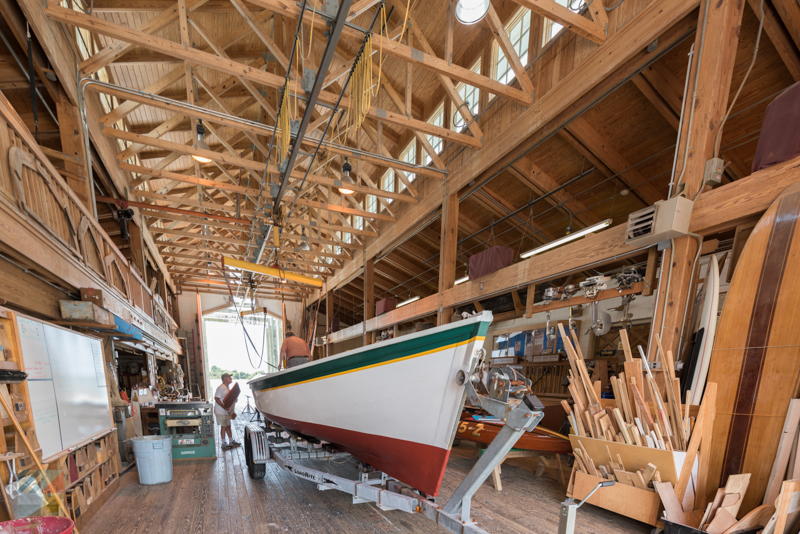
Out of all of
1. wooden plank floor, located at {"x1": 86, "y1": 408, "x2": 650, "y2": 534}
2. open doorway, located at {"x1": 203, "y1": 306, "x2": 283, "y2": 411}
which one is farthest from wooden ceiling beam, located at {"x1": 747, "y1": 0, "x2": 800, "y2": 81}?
open doorway, located at {"x1": 203, "y1": 306, "x2": 283, "y2": 411}

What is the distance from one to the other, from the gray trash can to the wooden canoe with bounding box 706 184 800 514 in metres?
5.15

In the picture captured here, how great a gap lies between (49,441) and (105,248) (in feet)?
9.95

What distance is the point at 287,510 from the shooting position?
3.20 metres

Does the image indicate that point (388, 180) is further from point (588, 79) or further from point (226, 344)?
point (226, 344)

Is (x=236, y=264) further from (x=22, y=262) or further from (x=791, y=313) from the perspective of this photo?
(x=791, y=313)

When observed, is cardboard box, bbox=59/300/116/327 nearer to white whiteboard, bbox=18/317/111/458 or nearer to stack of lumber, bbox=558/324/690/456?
white whiteboard, bbox=18/317/111/458

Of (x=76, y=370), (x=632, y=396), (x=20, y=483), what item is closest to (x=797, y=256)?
(x=632, y=396)

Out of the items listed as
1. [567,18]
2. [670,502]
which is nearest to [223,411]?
[670,502]

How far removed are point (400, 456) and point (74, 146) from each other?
546 cm

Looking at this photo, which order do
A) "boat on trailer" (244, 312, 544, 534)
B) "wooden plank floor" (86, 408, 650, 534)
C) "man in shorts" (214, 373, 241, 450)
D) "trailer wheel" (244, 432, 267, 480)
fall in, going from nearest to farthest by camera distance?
"boat on trailer" (244, 312, 544, 534) → "wooden plank floor" (86, 408, 650, 534) → "trailer wheel" (244, 432, 267, 480) → "man in shorts" (214, 373, 241, 450)

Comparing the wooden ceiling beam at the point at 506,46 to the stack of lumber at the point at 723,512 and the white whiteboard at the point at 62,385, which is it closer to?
the stack of lumber at the point at 723,512

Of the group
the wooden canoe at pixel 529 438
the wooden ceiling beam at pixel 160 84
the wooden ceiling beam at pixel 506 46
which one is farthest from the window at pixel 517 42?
the wooden canoe at pixel 529 438

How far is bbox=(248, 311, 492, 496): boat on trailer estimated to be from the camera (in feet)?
7.28

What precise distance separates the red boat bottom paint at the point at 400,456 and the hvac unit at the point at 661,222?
2.59m
